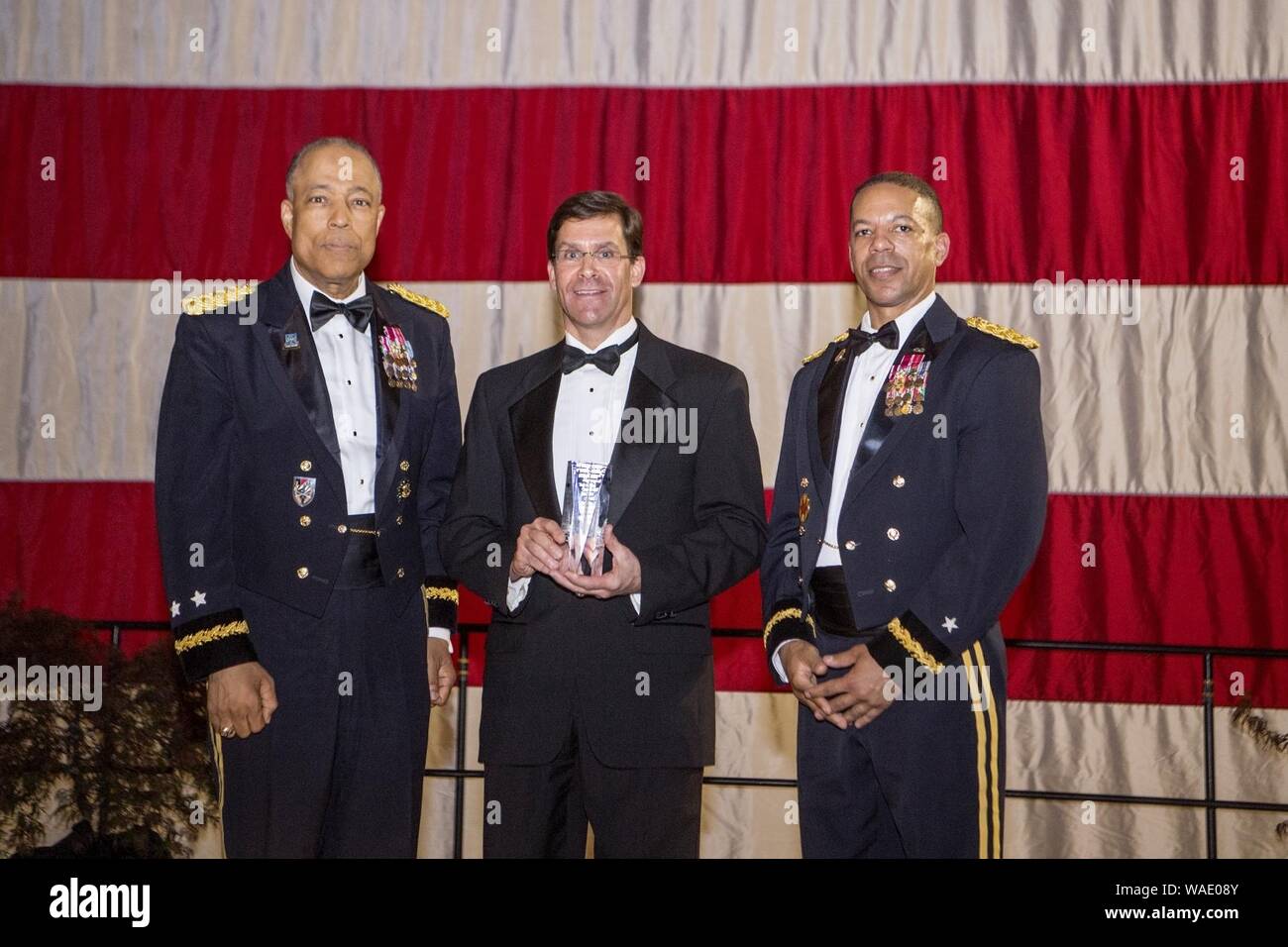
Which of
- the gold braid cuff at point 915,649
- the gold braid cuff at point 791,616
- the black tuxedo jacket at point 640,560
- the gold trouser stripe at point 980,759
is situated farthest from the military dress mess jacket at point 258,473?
the gold trouser stripe at point 980,759

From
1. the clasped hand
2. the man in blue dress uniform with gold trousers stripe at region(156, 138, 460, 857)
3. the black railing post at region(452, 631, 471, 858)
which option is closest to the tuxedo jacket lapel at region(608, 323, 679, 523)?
the clasped hand

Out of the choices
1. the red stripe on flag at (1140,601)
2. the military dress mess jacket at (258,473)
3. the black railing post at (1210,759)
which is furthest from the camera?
the red stripe on flag at (1140,601)

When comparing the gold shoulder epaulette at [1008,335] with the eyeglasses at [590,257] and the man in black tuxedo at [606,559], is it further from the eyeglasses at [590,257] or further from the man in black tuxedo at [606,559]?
the eyeglasses at [590,257]

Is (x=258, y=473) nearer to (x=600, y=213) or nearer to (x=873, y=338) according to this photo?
(x=600, y=213)

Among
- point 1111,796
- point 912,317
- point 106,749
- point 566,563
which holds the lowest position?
point 1111,796

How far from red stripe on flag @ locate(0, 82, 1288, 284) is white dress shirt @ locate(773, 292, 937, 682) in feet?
7.12

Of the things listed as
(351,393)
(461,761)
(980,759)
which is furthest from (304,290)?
(461,761)

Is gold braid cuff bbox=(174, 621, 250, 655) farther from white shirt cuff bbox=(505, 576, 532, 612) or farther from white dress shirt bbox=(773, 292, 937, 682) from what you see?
white dress shirt bbox=(773, 292, 937, 682)

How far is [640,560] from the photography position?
2553mm

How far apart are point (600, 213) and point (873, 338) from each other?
66 centimetres

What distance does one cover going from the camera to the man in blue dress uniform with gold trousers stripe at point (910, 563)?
2.52 m

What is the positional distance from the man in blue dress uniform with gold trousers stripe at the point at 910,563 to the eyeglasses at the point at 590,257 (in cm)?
54

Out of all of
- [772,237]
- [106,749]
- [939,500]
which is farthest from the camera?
[772,237]

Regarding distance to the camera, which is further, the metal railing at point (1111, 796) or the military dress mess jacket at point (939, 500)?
the metal railing at point (1111, 796)
